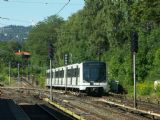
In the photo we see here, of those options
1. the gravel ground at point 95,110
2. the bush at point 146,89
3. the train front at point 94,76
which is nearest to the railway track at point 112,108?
the gravel ground at point 95,110

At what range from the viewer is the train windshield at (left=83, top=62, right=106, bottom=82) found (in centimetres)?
4706

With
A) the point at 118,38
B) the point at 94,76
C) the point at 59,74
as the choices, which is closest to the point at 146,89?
the point at 94,76

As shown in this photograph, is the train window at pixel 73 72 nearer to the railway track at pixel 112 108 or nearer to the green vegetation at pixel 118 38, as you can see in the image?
the green vegetation at pixel 118 38

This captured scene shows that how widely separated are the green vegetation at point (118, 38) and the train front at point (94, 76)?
4.49 meters

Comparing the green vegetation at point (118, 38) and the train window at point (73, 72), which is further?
the green vegetation at point (118, 38)

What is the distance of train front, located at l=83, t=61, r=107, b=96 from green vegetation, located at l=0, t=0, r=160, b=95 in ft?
14.7

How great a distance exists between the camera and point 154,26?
7469 centimetres

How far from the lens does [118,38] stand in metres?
82.5

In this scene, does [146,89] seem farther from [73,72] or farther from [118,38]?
[118,38]

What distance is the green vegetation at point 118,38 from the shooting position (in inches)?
2224

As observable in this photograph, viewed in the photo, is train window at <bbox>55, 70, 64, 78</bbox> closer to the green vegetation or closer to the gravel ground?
the green vegetation

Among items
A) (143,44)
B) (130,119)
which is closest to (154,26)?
(143,44)

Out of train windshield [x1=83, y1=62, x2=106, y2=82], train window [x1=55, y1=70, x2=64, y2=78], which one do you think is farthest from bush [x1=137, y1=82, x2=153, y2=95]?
train window [x1=55, y1=70, x2=64, y2=78]

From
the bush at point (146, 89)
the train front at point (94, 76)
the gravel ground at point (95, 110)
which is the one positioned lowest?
the gravel ground at point (95, 110)
